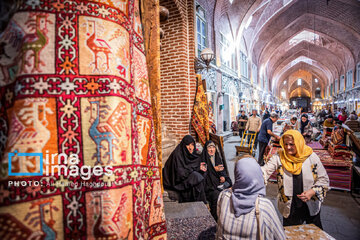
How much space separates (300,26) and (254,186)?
847 inches

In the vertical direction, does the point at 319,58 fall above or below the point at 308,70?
below

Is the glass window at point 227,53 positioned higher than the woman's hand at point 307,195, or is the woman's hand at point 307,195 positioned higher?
the glass window at point 227,53

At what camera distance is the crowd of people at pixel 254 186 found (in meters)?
1.39

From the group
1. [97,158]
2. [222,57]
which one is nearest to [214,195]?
[97,158]

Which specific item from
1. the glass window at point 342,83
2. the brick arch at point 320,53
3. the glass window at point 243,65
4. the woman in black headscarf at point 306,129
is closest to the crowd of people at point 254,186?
the woman in black headscarf at point 306,129

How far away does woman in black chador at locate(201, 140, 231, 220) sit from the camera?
9.89 feet

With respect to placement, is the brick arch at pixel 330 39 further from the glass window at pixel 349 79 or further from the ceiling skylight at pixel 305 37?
the ceiling skylight at pixel 305 37

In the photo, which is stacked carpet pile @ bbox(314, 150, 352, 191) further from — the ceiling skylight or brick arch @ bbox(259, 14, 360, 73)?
the ceiling skylight

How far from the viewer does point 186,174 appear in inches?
122

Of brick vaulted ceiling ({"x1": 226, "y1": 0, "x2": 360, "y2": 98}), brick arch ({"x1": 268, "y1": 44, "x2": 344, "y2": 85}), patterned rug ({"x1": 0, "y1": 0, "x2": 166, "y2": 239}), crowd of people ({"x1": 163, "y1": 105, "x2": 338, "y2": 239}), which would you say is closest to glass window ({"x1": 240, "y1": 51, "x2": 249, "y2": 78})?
brick vaulted ceiling ({"x1": 226, "y1": 0, "x2": 360, "y2": 98})

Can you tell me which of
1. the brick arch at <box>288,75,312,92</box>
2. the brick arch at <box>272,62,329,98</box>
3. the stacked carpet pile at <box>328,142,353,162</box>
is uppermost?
the brick arch at <box>272,62,329,98</box>

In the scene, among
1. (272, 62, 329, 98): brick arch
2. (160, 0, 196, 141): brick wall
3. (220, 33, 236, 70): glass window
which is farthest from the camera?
(272, 62, 329, 98): brick arch

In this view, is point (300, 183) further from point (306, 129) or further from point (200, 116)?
point (306, 129)

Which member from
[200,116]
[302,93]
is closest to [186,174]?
[200,116]
